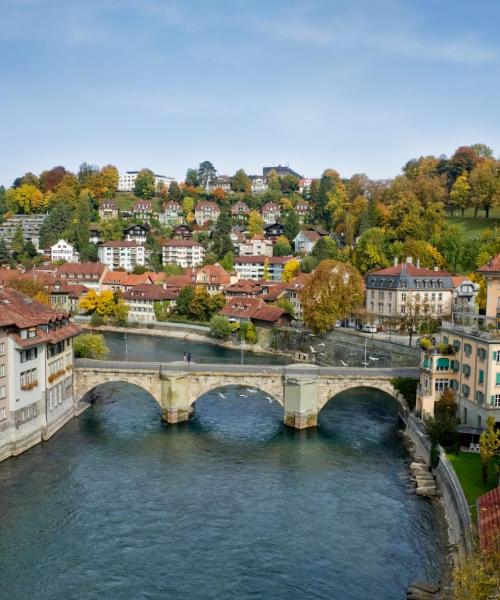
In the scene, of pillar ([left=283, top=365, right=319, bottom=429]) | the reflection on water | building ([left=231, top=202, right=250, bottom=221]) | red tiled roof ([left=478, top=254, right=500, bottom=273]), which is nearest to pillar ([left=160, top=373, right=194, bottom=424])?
the reflection on water

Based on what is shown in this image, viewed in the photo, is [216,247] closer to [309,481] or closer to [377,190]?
[377,190]

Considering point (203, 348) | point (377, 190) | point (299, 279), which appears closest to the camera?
point (203, 348)

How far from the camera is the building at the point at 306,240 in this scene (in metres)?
132

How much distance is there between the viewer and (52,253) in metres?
145

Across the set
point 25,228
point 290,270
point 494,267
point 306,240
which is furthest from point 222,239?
point 494,267

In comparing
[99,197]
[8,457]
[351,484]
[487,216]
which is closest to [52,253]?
[99,197]

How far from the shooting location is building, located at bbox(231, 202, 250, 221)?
164 m

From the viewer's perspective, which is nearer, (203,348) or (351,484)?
(351,484)

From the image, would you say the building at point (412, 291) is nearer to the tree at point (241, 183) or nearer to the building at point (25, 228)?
the building at point (25, 228)

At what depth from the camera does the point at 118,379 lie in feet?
169

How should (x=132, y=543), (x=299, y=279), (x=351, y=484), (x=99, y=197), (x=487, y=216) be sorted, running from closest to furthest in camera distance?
(x=132, y=543) < (x=351, y=484) < (x=299, y=279) < (x=487, y=216) < (x=99, y=197)

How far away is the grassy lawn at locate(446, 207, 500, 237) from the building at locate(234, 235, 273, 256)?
40.1 metres

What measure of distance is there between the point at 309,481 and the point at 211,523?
8.27 metres

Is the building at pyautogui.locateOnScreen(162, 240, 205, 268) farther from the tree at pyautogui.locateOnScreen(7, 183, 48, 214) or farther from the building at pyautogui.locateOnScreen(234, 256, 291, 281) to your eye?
the tree at pyautogui.locateOnScreen(7, 183, 48, 214)
